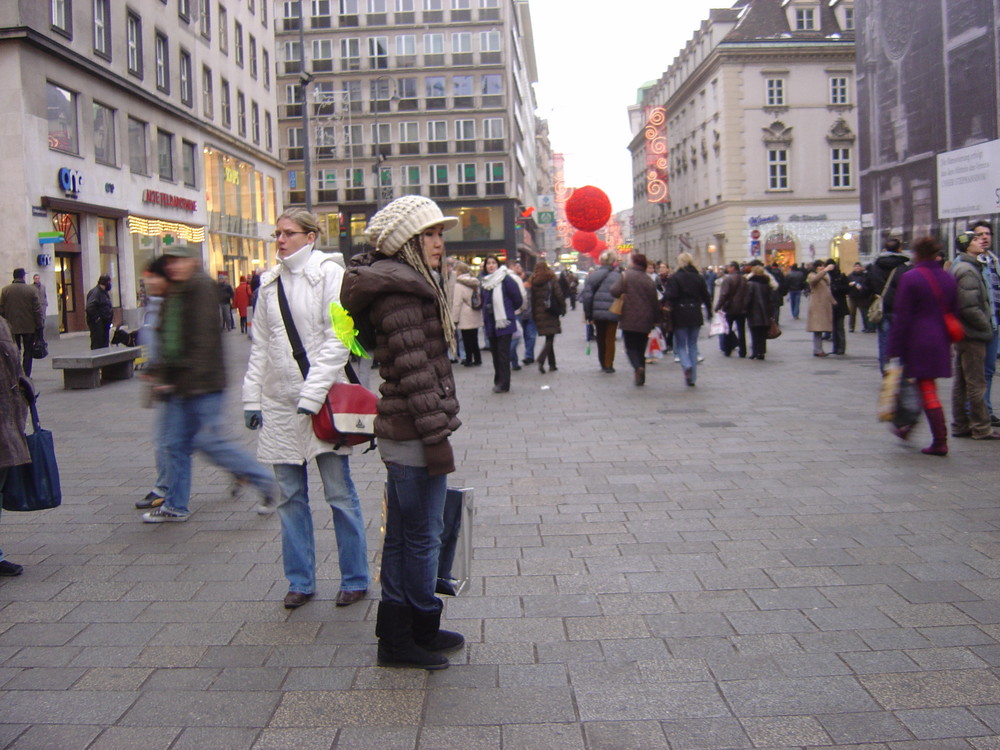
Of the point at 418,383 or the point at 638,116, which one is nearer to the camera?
the point at 418,383

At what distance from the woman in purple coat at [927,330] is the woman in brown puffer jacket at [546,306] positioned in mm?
8248

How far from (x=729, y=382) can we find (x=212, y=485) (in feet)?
27.2

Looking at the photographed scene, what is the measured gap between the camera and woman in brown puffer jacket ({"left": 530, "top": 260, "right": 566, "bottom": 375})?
16250 millimetres

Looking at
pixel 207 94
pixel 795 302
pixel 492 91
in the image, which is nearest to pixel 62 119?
pixel 207 94

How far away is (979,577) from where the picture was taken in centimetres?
490

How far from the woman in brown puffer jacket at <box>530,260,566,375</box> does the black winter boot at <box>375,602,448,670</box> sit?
39.8 ft

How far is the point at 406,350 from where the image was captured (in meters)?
3.67

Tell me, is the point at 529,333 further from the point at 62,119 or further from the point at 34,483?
the point at 62,119

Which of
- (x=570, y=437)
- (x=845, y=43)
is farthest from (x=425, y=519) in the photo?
(x=845, y=43)

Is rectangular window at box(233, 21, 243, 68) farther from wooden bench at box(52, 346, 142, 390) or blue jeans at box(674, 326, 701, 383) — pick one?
blue jeans at box(674, 326, 701, 383)

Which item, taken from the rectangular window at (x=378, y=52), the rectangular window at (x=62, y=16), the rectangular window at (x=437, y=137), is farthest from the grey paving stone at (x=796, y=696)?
the rectangular window at (x=378, y=52)

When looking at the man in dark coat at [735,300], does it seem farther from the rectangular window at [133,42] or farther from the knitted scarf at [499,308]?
the rectangular window at [133,42]

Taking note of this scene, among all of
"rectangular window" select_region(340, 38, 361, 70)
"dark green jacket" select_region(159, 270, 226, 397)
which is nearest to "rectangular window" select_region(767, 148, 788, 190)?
"rectangular window" select_region(340, 38, 361, 70)

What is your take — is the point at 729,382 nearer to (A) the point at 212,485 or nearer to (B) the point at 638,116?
(A) the point at 212,485
